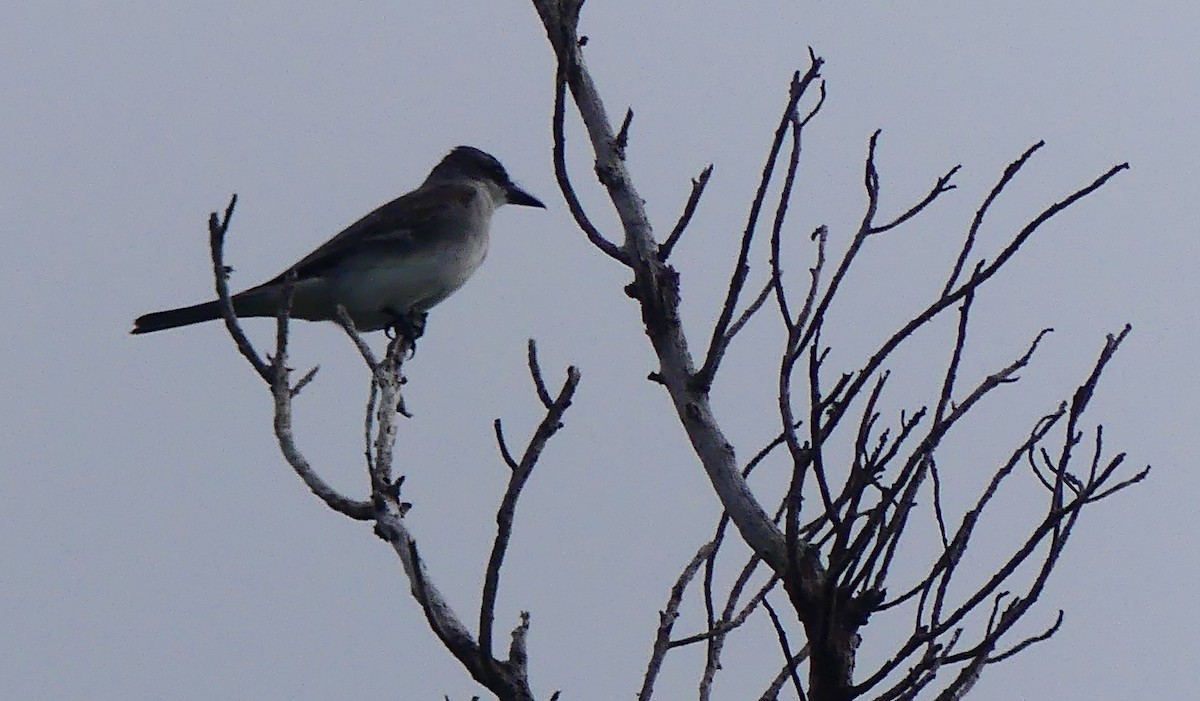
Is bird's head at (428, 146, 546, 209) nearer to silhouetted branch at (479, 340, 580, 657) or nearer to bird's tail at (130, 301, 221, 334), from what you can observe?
bird's tail at (130, 301, 221, 334)

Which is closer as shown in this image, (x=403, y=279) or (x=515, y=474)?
(x=515, y=474)

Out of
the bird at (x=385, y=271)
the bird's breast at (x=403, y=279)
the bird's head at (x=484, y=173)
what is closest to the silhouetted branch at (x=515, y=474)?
the bird at (x=385, y=271)

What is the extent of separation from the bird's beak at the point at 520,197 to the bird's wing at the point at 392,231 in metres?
1.08

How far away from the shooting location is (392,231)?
8641 mm

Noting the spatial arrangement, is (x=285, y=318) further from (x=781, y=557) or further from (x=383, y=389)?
(x=781, y=557)

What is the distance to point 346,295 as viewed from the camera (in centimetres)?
825

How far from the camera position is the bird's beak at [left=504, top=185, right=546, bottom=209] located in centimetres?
1040

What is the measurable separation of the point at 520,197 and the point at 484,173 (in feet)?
0.97

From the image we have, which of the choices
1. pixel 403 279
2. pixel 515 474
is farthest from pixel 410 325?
pixel 515 474

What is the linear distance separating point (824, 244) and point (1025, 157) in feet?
1.73

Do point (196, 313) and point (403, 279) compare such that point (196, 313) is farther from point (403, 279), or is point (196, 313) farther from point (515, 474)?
point (515, 474)

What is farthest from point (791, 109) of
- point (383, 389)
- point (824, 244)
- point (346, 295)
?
point (346, 295)

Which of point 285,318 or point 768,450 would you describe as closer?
point 768,450

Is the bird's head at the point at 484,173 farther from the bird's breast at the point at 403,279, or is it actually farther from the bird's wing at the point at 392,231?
the bird's breast at the point at 403,279
